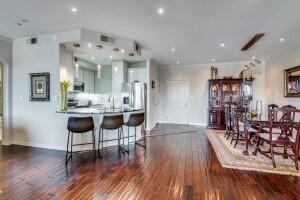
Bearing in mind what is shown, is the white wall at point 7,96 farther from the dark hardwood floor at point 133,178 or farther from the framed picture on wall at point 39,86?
the dark hardwood floor at point 133,178

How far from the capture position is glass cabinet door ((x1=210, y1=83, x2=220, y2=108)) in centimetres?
701

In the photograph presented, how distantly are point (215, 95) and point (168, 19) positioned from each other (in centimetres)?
471

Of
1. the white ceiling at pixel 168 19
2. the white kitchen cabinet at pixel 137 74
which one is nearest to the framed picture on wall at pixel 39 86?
the white ceiling at pixel 168 19

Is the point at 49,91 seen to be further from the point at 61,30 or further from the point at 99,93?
the point at 99,93

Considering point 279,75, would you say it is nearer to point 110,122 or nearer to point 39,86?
point 110,122

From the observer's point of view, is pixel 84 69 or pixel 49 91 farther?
pixel 84 69

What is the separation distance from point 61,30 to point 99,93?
3.58m

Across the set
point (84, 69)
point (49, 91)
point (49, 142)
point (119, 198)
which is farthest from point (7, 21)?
point (119, 198)

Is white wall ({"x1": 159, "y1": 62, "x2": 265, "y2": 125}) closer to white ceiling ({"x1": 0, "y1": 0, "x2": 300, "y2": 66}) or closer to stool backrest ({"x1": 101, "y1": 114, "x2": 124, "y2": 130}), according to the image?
white ceiling ({"x1": 0, "y1": 0, "x2": 300, "y2": 66})

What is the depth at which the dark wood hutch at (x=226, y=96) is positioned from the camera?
679 cm

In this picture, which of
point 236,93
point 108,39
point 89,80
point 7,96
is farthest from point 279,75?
point 7,96

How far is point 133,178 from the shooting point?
2.63 m

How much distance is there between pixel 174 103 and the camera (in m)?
8.20

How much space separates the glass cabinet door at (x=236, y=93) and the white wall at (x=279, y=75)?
3.37 ft
